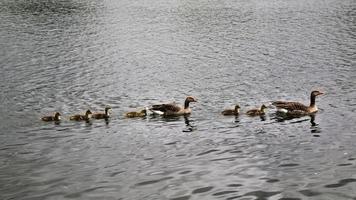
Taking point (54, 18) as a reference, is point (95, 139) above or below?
below

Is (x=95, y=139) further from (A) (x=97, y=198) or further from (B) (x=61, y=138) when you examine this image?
(A) (x=97, y=198)

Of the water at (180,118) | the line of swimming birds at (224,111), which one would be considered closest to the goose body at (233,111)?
the line of swimming birds at (224,111)

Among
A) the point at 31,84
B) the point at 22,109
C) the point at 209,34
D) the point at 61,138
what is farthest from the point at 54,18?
the point at 61,138

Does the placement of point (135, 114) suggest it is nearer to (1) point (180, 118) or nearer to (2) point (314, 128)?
(1) point (180, 118)

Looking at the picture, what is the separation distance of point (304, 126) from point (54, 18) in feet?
252

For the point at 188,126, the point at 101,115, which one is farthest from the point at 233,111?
the point at 101,115

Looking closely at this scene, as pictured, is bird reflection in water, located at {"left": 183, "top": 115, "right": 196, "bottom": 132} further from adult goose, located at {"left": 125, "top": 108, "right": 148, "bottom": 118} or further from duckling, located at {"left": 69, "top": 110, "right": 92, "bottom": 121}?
duckling, located at {"left": 69, "top": 110, "right": 92, "bottom": 121}

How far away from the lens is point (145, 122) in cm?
3092

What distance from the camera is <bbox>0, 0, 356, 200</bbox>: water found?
2089 cm

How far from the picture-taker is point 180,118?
1248 inches

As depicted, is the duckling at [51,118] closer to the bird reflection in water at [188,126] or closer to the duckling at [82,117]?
the duckling at [82,117]

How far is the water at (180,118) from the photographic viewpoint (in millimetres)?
20891

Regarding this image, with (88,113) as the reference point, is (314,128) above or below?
below

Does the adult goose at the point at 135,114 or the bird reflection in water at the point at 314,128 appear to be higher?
the adult goose at the point at 135,114
